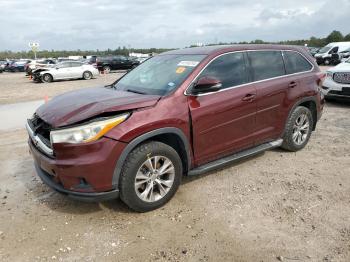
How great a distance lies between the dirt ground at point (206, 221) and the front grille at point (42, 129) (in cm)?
87

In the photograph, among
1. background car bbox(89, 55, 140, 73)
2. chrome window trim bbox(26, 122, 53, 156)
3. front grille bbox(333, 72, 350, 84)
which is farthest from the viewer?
background car bbox(89, 55, 140, 73)

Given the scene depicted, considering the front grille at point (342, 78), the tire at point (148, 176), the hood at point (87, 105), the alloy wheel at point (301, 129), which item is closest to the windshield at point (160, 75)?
the hood at point (87, 105)

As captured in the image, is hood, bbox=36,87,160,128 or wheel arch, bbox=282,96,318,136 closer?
hood, bbox=36,87,160,128

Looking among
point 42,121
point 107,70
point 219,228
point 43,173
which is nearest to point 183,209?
point 219,228

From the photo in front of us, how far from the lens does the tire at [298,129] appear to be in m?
5.45

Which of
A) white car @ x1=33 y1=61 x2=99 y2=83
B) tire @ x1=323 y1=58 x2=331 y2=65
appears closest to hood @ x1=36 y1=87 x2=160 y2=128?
white car @ x1=33 y1=61 x2=99 y2=83

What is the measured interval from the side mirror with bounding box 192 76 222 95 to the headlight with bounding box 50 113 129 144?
1.16 meters

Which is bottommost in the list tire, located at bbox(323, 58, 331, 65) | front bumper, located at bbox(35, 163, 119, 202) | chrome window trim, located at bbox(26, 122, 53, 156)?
front bumper, located at bbox(35, 163, 119, 202)

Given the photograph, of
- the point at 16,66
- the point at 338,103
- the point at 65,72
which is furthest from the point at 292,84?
the point at 16,66

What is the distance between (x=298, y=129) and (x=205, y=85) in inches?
96.1

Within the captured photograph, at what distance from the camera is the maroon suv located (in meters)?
3.50

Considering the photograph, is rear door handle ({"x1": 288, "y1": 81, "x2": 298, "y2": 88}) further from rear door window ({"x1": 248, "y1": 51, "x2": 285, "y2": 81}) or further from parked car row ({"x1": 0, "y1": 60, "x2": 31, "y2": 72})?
parked car row ({"x1": 0, "y1": 60, "x2": 31, "y2": 72})

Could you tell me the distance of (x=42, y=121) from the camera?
13.1ft

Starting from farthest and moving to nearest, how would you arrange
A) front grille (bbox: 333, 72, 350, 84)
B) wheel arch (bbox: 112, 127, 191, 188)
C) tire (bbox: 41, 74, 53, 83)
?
tire (bbox: 41, 74, 53, 83)
front grille (bbox: 333, 72, 350, 84)
wheel arch (bbox: 112, 127, 191, 188)
